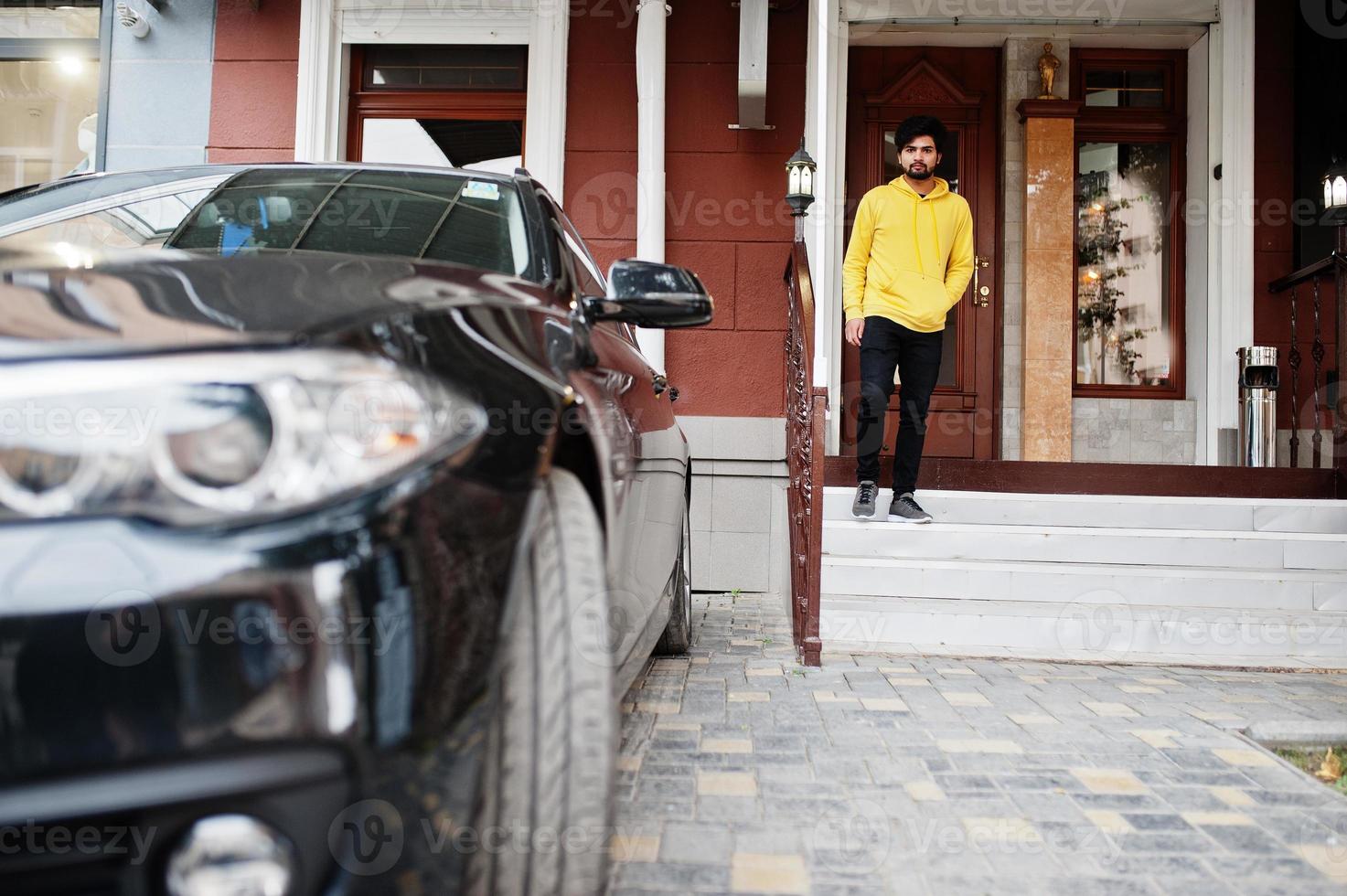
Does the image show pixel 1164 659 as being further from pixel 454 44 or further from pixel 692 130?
pixel 454 44

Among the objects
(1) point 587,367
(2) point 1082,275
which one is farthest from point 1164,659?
(2) point 1082,275

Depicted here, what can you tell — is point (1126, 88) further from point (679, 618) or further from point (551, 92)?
point (679, 618)

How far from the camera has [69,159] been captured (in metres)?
6.16

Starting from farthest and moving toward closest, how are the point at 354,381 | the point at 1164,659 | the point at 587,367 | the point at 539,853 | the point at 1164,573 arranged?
the point at 1164,573 < the point at 1164,659 < the point at 587,367 < the point at 539,853 < the point at 354,381

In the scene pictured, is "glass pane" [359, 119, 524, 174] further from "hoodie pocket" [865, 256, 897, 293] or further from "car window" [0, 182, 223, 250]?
"car window" [0, 182, 223, 250]

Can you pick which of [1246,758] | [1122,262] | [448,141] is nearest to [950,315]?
[1122,262]

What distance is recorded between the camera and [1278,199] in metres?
5.77

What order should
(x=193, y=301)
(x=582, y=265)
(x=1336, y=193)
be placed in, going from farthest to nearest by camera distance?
(x=1336, y=193) → (x=582, y=265) → (x=193, y=301)

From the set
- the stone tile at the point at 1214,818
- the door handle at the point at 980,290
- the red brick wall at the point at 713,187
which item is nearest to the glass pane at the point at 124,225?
the stone tile at the point at 1214,818

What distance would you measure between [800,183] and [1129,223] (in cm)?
318

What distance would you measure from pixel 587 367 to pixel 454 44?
514 cm

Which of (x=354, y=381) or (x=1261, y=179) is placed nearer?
(x=354, y=381)

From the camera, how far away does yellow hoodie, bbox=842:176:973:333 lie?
13.7 feet

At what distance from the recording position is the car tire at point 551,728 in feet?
3.43
